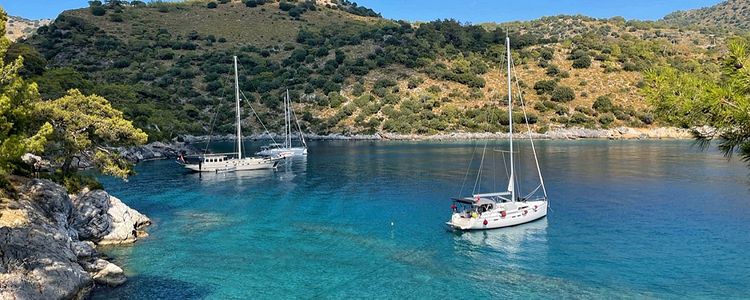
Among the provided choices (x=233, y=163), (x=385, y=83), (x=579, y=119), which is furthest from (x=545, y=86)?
(x=233, y=163)

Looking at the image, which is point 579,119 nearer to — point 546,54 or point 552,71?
point 552,71

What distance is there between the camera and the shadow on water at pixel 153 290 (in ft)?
69.2

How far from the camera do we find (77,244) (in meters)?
23.7

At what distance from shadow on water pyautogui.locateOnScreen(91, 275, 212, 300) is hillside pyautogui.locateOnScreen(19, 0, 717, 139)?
243 feet

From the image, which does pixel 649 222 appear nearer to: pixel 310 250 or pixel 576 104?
pixel 310 250

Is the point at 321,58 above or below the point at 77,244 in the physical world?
above

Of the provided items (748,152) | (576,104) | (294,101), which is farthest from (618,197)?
(294,101)

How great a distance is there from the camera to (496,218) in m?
32.8

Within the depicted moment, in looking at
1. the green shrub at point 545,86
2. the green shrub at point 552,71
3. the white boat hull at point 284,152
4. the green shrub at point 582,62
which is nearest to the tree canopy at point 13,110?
the white boat hull at point 284,152

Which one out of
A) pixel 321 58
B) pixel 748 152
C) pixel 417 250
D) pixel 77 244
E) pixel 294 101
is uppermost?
pixel 321 58

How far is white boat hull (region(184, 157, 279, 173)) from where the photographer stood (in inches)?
2512

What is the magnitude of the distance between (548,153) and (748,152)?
2913 inches

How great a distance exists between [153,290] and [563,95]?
11491 cm

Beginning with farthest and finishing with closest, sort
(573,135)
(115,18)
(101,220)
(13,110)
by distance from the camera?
1. (115,18)
2. (573,135)
3. (101,220)
4. (13,110)
